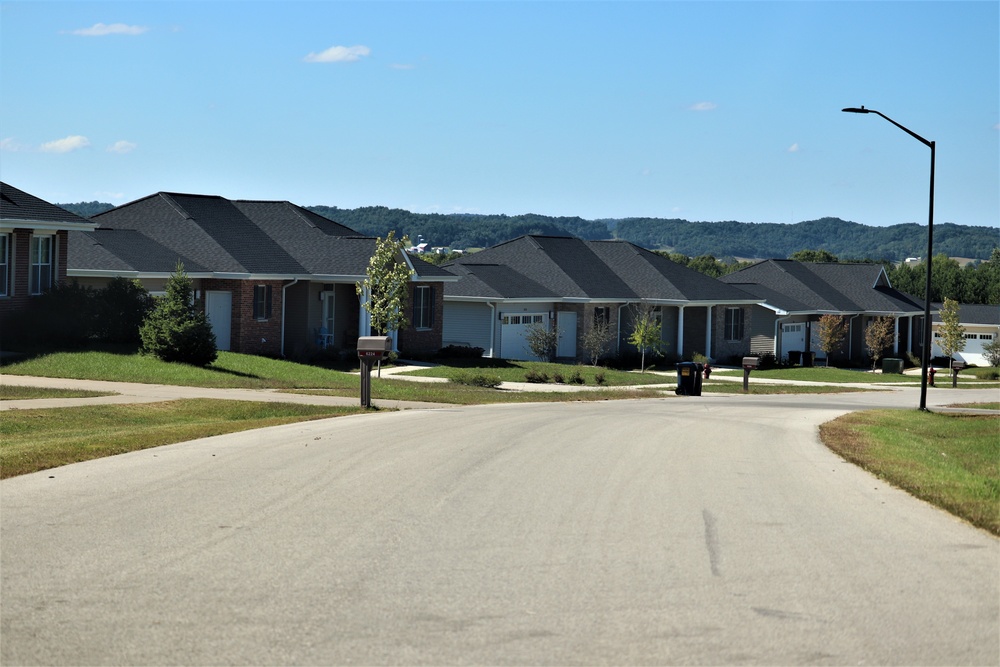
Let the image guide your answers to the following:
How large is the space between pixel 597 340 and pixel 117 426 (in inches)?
1348

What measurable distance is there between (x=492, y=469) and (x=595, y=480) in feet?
4.37

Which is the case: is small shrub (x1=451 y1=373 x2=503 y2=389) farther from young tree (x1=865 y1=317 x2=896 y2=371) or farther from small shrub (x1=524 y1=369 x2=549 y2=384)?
young tree (x1=865 y1=317 x2=896 y2=371)

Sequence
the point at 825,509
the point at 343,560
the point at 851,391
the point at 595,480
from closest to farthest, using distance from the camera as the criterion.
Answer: the point at 343,560 < the point at 825,509 < the point at 595,480 < the point at 851,391

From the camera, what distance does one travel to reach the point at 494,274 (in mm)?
56125

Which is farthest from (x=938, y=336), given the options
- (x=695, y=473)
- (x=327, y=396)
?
(x=695, y=473)

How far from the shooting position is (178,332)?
3228 cm

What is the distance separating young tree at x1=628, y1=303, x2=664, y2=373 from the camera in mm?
52375

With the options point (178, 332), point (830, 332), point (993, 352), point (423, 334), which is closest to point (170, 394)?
point (178, 332)

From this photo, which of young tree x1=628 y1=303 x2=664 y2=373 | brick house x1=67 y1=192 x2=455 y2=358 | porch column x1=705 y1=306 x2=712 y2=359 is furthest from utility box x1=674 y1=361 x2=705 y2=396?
porch column x1=705 y1=306 x2=712 y2=359

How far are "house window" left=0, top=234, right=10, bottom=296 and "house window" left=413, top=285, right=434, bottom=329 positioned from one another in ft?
56.6

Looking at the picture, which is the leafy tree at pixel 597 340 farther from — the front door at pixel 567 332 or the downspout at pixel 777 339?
the downspout at pixel 777 339

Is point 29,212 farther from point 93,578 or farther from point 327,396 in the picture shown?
point 93,578

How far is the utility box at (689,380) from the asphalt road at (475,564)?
24904 mm

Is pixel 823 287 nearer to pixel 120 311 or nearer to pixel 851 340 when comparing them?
pixel 851 340
